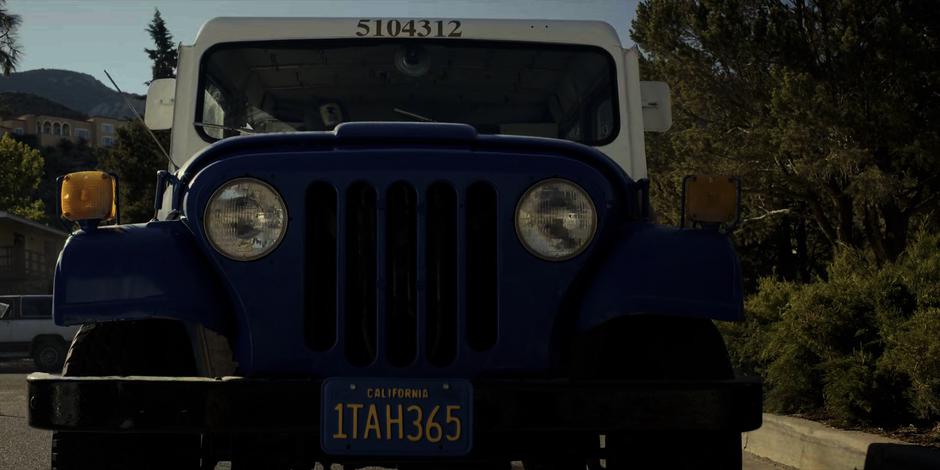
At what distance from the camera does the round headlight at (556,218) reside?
12.2 feet

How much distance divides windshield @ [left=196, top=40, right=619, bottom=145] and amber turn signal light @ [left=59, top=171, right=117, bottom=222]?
178 cm

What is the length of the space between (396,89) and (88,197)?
217 centimetres

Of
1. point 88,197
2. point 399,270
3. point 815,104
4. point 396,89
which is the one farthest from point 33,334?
point 399,270

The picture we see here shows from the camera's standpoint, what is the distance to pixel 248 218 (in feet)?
12.2

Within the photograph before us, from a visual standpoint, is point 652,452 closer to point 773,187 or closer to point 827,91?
point 827,91

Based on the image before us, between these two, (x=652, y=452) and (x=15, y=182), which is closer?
(x=652, y=452)

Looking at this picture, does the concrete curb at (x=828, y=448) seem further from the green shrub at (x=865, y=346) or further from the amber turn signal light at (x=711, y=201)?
the amber turn signal light at (x=711, y=201)

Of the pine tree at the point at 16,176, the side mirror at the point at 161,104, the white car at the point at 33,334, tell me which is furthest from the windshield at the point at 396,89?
the pine tree at the point at 16,176

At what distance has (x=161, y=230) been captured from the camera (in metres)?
3.79

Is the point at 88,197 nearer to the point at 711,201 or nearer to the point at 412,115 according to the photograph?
the point at 711,201

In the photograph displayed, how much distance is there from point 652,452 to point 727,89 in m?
19.1

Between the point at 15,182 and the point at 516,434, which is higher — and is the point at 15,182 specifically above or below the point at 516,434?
above

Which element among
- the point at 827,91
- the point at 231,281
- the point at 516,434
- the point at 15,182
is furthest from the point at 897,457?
the point at 15,182

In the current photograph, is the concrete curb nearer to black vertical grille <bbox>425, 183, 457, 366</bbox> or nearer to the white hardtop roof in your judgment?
the white hardtop roof
